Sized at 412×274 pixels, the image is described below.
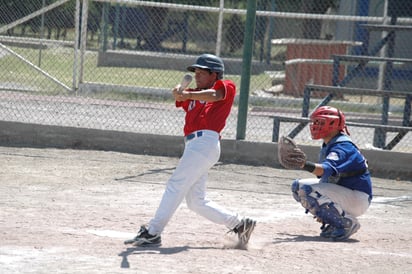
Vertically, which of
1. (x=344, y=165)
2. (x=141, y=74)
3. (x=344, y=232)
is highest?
(x=141, y=74)

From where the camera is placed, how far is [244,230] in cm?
642

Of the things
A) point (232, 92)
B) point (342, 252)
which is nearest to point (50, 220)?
point (232, 92)

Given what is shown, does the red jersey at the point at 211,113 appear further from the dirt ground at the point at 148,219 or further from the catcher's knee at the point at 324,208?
the catcher's knee at the point at 324,208

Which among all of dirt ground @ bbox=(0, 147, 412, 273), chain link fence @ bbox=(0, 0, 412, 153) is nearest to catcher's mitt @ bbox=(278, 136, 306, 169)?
dirt ground @ bbox=(0, 147, 412, 273)

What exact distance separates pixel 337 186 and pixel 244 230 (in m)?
1.01

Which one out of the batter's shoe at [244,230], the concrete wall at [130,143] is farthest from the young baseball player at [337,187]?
the concrete wall at [130,143]

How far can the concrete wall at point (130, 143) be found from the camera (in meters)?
10.9

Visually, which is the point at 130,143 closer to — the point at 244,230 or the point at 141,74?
the point at 244,230

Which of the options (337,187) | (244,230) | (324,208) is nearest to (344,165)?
(337,187)

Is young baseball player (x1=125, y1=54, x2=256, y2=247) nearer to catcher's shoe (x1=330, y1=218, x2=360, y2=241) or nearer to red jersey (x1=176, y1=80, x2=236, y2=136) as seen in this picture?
red jersey (x1=176, y1=80, x2=236, y2=136)

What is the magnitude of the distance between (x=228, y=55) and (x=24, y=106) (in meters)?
11.5

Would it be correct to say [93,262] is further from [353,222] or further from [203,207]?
[353,222]

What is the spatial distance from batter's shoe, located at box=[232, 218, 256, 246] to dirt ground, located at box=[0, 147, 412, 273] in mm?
117

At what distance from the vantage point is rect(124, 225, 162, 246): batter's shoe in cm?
628
